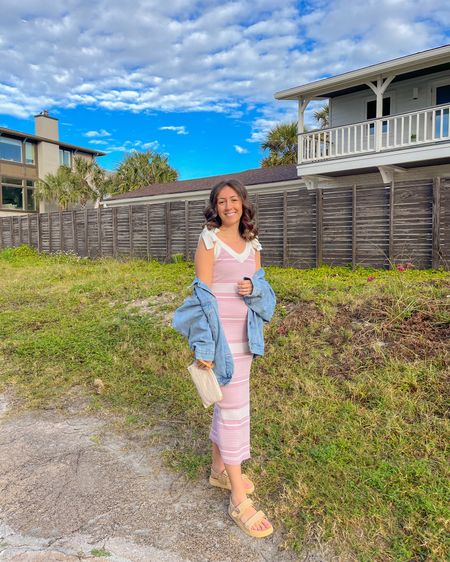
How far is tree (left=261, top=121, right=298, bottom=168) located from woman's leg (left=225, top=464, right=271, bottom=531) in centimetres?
2248

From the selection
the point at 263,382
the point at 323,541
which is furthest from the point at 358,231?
the point at 323,541

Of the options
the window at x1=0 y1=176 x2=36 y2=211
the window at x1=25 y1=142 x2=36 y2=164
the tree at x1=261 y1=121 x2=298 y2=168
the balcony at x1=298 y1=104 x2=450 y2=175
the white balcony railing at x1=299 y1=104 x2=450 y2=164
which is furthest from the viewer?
the window at x1=25 y1=142 x2=36 y2=164

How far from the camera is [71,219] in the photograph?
52.7 feet

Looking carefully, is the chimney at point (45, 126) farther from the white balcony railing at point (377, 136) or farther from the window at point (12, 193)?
the white balcony railing at point (377, 136)

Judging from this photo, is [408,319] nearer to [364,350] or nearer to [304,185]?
[364,350]

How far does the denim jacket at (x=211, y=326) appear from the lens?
2.09 metres

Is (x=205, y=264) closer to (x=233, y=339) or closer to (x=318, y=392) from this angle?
(x=233, y=339)

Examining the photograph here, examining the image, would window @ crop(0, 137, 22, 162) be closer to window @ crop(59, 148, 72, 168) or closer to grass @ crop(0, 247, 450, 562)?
window @ crop(59, 148, 72, 168)

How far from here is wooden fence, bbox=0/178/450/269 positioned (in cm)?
788

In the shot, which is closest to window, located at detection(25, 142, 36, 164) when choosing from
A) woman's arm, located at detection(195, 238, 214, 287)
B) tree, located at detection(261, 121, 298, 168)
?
tree, located at detection(261, 121, 298, 168)

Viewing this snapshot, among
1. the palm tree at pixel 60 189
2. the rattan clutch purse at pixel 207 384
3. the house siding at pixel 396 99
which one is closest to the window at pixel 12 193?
the palm tree at pixel 60 189

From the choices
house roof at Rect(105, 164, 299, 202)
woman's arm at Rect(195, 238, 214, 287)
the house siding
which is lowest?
woman's arm at Rect(195, 238, 214, 287)

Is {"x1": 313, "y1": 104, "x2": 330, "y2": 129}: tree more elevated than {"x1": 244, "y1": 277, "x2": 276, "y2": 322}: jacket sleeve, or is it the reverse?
{"x1": 313, "y1": 104, "x2": 330, "y2": 129}: tree

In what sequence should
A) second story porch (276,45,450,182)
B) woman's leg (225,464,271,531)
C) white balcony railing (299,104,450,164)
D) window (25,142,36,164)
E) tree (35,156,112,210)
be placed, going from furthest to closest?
window (25,142,36,164) → tree (35,156,112,210) → white balcony railing (299,104,450,164) → second story porch (276,45,450,182) → woman's leg (225,464,271,531)
